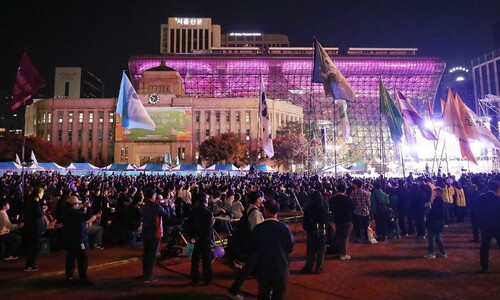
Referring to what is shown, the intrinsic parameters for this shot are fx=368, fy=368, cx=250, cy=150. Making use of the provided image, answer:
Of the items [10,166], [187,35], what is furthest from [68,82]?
[10,166]

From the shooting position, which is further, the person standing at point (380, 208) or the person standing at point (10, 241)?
the person standing at point (380, 208)

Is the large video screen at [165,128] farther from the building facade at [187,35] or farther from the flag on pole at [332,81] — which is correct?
the building facade at [187,35]

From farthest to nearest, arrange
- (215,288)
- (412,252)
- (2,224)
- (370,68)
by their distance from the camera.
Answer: (370,68) → (412,252) → (2,224) → (215,288)

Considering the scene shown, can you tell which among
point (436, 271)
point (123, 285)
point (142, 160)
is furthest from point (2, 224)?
point (142, 160)

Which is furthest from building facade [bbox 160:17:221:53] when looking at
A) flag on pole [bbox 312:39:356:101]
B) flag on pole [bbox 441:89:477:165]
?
flag on pole [bbox 312:39:356:101]

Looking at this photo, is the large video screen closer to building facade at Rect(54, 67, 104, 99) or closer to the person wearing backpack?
building facade at Rect(54, 67, 104, 99)

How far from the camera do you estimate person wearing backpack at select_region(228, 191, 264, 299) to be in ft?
19.1

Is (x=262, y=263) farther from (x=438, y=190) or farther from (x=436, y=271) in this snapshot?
(x=438, y=190)

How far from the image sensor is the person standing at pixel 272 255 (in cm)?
439

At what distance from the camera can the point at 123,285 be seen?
22.6ft

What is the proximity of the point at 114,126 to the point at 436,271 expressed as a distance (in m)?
68.3

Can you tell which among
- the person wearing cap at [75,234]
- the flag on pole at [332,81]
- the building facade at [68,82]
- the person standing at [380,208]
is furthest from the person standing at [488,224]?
the building facade at [68,82]

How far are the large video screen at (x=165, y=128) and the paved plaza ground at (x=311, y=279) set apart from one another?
5148 centimetres

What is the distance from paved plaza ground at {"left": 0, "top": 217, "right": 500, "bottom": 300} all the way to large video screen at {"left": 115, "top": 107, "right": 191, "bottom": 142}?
5148cm
